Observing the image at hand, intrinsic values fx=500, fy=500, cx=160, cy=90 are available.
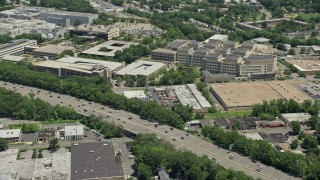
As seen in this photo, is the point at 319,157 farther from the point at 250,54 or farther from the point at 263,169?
the point at 250,54

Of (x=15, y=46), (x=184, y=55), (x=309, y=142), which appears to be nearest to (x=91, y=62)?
(x=184, y=55)

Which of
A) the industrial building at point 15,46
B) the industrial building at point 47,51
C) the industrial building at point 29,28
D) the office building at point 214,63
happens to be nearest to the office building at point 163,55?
the office building at point 214,63

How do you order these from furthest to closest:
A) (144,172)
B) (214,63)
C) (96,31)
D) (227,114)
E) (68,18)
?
(68,18)
(96,31)
(214,63)
(227,114)
(144,172)

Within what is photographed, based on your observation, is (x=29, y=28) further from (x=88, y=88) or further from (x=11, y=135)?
(x=11, y=135)

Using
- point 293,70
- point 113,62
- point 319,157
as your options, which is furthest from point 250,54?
point 319,157

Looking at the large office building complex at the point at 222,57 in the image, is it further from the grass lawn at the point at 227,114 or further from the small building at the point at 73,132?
the small building at the point at 73,132

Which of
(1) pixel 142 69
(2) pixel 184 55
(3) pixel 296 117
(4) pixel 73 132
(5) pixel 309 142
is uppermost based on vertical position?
(2) pixel 184 55
